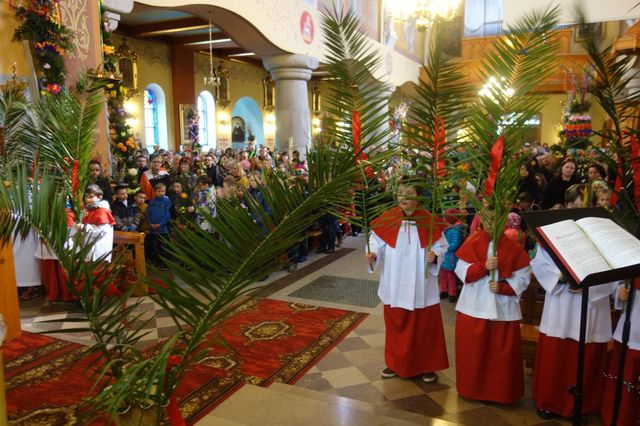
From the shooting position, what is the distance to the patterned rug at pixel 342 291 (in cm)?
587

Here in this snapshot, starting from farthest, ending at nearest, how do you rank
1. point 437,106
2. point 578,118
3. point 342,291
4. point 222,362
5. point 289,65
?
1. point 289,65
2. point 578,118
3. point 342,291
4. point 222,362
5. point 437,106

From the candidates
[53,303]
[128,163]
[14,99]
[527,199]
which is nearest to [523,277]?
[527,199]

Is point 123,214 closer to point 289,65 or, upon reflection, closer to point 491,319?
point 491,319

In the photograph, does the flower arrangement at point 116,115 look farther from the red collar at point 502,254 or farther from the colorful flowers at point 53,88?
the red collar at point 502,254

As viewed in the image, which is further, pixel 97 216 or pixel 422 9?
pixel 422 9

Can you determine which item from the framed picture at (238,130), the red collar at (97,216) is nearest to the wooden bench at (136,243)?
the red collar at (97,216)

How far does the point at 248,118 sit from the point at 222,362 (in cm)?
1563

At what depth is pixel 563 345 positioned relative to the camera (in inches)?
123

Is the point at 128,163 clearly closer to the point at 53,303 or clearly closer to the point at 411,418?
the point at 53,303

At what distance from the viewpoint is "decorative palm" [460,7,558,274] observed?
7.59 feet

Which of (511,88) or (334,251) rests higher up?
(511,88)

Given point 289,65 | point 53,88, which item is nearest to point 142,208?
point 53,88

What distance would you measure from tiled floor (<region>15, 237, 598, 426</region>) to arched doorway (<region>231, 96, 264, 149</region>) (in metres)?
12.7

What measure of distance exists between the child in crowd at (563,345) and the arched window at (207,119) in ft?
47.5
